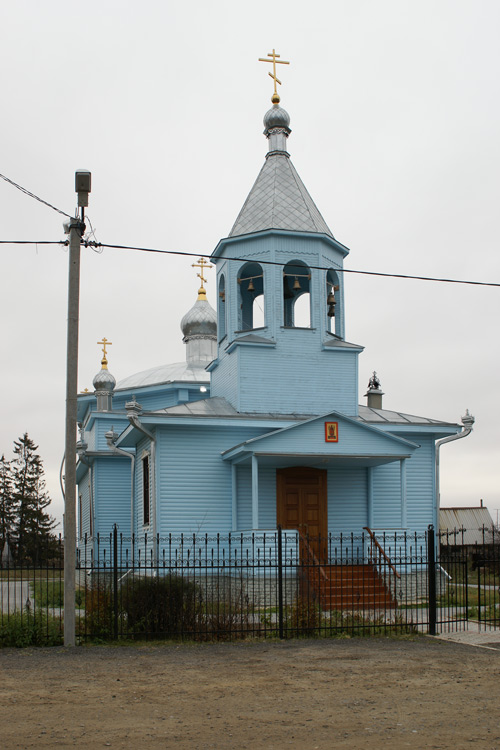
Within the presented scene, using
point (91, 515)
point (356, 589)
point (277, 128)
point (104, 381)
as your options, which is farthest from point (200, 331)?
point (356, 589)

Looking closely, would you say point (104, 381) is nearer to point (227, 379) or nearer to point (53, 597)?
point (227, 379)

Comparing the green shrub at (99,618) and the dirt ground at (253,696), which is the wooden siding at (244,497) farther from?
the dirt ground at (253,696)

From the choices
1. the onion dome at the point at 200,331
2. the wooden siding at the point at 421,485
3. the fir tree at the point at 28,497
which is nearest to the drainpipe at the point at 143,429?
the wooden siding at the point at 421,485

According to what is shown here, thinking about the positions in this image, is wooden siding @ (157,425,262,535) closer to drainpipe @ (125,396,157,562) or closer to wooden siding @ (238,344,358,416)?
drainpipe @ (125,396,157,562)

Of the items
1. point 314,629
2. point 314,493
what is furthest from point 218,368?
point 314,629

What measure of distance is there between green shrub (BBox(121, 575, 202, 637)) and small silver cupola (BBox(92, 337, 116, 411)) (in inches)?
654

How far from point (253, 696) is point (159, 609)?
4.21m

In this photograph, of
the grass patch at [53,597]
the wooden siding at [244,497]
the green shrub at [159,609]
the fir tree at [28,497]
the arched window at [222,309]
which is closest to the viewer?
the green shrub at [159,609]

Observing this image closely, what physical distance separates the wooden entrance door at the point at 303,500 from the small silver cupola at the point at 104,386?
37.0 ft

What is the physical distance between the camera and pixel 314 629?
1213 cm

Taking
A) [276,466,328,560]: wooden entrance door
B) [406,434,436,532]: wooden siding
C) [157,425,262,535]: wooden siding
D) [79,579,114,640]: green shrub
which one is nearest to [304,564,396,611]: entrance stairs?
[276,466,328,560]: wooden entrance door

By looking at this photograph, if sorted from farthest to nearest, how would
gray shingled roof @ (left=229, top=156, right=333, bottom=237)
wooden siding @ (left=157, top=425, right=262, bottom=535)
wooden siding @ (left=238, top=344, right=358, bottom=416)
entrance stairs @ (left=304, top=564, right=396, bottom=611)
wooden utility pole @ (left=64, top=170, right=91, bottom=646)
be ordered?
gray shingled roof @ (left=229, top=156, right=333, bottom=237)
wooden siding @ (left=238, top=344, right=358, bottom=416)
wooden siding @ (left=157, top=425, right=262, bottom=535)
entrance stairs @ (left=304, top=564, right=396, bottom=611)
wooden utility pole @ (left=64, top=170, right=91, bottom=646)

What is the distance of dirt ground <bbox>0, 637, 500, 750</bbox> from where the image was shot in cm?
659

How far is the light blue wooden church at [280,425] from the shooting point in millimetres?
17859
